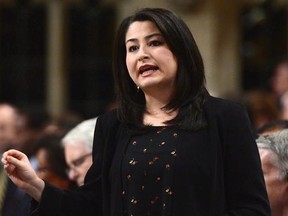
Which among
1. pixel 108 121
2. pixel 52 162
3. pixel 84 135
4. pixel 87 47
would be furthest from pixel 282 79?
pixel 108 121

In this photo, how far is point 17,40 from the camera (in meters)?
13.4

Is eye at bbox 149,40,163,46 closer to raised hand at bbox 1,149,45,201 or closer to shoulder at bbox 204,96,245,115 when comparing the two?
shoulder at bbox 204,96,245,115

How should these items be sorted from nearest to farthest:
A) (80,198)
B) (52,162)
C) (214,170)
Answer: (214,170) → (80,198) → (52,162)

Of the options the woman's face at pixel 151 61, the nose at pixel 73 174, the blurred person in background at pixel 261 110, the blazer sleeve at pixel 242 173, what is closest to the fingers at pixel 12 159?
the woman's face at pixel 151 61

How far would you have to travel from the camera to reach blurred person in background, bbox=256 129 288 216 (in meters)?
4.82

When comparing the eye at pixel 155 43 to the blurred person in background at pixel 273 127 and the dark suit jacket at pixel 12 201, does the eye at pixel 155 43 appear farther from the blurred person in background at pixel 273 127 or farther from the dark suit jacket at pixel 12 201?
the dark suit jacket at pixel 12 201

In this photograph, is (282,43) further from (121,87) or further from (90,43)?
(121,87)

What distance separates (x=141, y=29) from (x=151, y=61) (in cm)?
13

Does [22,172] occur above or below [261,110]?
above

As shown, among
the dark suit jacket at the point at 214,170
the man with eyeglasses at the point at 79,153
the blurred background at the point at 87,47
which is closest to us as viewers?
the dark suit jacket at the point at 214,170

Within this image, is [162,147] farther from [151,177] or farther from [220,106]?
[220,106]

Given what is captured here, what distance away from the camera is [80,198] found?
170 inches

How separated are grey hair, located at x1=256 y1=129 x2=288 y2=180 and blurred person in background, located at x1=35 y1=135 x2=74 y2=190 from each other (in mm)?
1421

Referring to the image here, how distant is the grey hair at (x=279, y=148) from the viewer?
486 centimetres
